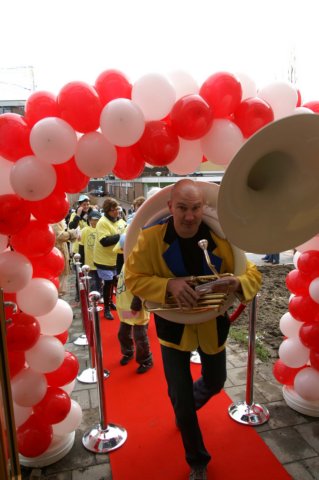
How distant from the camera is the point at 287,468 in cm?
240

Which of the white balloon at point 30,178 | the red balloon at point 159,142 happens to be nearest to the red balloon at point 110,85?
the red balloon at point 159,142

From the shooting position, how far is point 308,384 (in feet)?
9.24

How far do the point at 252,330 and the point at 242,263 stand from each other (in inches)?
35.1

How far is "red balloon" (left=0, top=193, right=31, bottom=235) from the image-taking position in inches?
83.1

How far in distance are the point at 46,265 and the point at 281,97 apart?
190 cm

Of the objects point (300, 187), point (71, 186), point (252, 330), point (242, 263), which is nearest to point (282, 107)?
point (300, 187)

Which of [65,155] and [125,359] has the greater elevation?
[65,155]

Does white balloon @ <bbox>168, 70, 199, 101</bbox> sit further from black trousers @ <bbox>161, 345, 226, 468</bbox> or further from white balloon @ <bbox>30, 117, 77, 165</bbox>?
black trousers @ <bbox>161, 345, 226, 468</bbox>

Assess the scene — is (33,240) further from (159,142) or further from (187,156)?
(187,156)

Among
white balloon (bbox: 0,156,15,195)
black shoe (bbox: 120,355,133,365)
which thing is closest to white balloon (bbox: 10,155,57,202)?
white balloon (bbox: 0,156,15,195)

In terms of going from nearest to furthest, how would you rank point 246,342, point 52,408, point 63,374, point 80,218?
point 52,408
point 63,374
point 246,342
point 80,218

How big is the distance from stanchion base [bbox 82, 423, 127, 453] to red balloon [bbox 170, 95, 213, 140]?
2211 mm

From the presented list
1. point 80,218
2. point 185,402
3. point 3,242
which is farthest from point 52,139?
Result: point 80,218

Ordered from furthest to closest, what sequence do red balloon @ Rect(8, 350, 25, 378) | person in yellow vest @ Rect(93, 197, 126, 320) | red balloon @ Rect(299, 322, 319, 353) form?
person in yellow vest @ Rect(93, 197, 126, 320)
red balloon @ Rect(299, 322, 319, 353)
red balloon @ Rect(8, 350, 25, 378)
